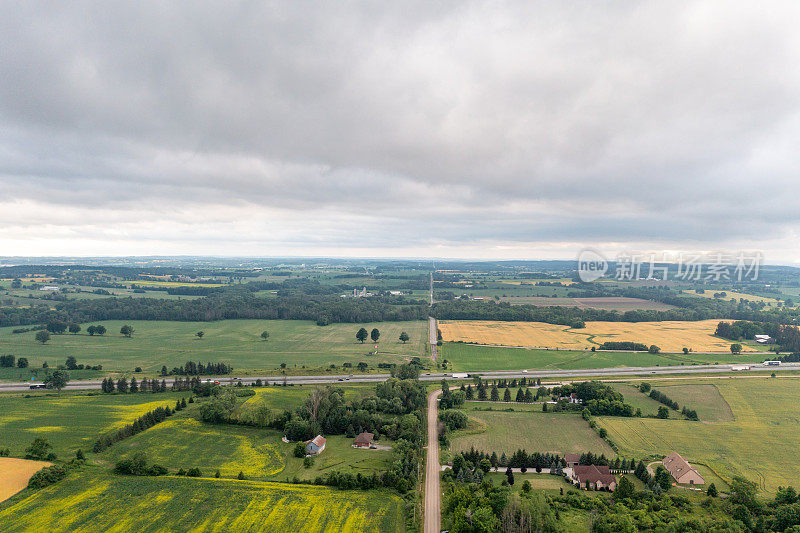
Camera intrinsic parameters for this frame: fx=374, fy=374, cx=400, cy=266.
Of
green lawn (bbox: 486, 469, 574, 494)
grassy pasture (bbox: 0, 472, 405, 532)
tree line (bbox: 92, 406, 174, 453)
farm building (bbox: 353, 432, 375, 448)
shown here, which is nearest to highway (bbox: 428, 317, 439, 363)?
farm building (bbox: 353, 432, 375, 448)

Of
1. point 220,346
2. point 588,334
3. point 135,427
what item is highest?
point 588,334

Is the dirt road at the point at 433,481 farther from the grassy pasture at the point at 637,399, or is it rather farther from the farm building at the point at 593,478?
the grassy pasture at the point at 637,399

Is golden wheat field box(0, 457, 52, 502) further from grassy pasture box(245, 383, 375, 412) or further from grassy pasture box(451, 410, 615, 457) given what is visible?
grassy pasture box(451, 410, 615, 457)

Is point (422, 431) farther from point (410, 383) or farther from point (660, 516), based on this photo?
point (660, 516)

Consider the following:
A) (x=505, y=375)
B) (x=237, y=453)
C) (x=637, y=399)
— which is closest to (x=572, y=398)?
(x=637, y=399)

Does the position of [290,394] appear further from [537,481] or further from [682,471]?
[682,471]

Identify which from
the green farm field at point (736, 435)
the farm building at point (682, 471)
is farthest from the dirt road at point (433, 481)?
the farm building at point (682, 471)
